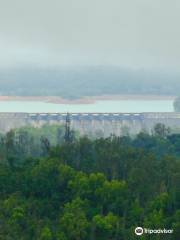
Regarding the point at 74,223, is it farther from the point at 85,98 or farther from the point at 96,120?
the point at 85,98

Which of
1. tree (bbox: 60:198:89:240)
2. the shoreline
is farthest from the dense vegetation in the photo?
the shoreline

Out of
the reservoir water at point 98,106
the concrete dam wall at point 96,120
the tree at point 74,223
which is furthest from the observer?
the reservoir water at point 98,106

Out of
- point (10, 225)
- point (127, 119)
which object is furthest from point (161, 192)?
point (127, 119)

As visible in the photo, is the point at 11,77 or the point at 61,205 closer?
the point at 61,205

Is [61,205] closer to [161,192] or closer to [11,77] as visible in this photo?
[161,192]

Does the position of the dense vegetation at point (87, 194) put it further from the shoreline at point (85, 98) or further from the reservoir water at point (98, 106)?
the shoreline at point (85, 98)

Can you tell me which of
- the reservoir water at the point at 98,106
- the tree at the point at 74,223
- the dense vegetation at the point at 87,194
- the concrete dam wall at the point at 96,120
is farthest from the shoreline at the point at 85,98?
the tree at the point at 74,223

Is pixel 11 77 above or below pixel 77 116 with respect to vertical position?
above

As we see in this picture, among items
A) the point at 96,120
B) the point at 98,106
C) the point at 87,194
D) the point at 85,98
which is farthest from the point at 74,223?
the point at 85,98
